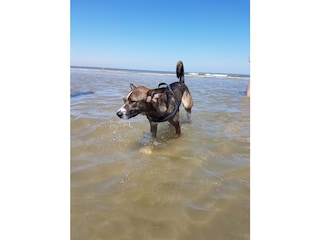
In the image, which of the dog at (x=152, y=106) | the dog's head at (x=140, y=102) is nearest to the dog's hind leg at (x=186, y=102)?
the dog at (x=152, y=106)

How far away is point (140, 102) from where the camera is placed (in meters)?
4.44

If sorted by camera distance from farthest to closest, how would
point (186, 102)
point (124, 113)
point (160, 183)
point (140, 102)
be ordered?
point (186, 102) → point (140, 102) → point (124, 113) → point (160, 183)

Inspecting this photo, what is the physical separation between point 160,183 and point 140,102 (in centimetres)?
181

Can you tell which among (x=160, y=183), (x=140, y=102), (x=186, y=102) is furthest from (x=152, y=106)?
(x=186, y=102)

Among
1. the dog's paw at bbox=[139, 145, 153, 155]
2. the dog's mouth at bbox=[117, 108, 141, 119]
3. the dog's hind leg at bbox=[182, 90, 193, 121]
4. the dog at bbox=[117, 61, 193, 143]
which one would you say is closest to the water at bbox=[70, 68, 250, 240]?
the dog's paw at bbox=[139, 145, 153, 155]

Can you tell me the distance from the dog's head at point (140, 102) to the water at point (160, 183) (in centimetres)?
72

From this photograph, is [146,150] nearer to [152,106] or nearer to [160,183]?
[152,106]

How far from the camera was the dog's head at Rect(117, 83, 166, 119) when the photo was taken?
4.32 metres

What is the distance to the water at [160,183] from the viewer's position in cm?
222

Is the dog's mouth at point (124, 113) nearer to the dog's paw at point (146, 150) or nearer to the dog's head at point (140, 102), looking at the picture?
the dog's head at point (140, 102)
